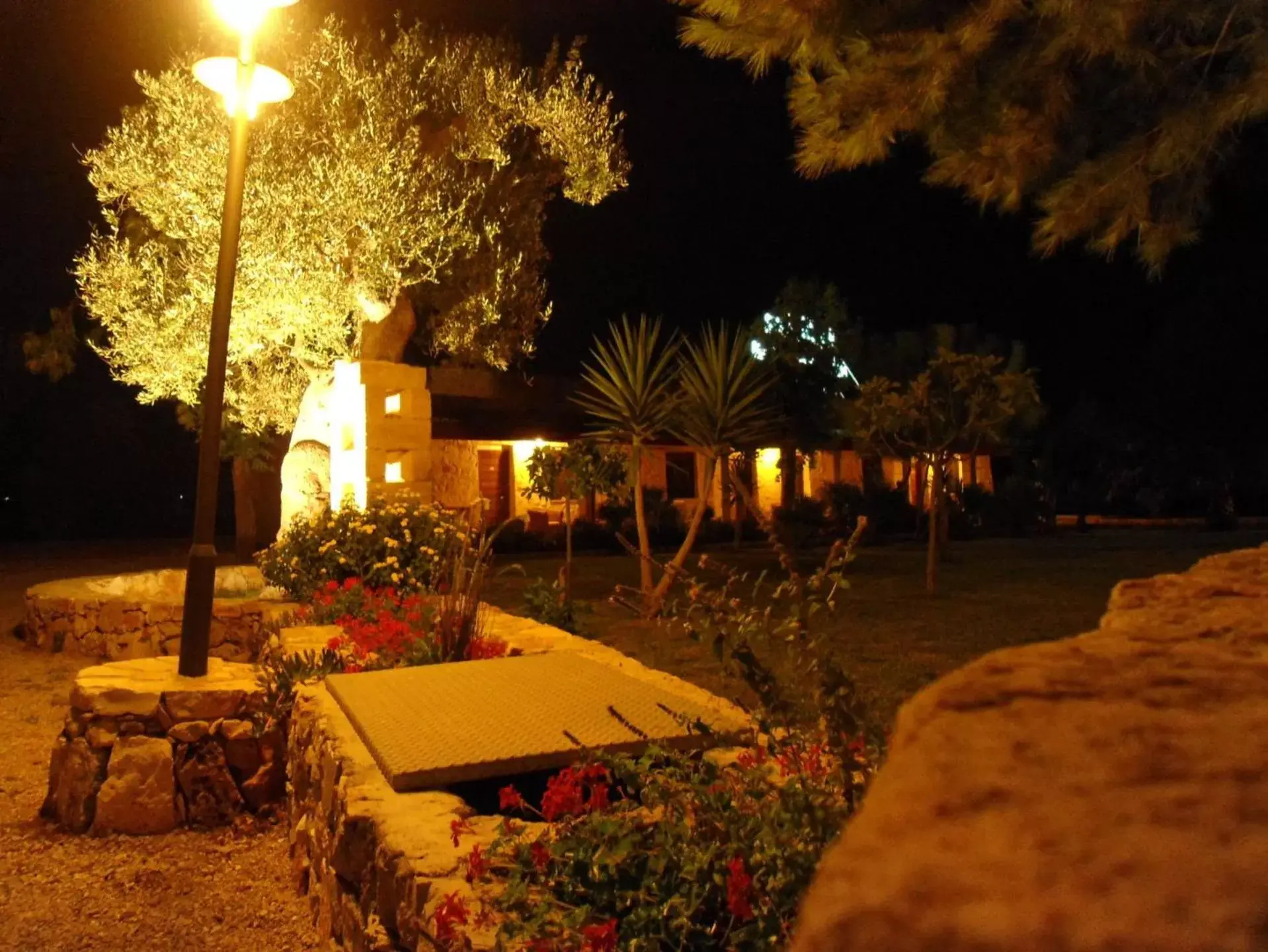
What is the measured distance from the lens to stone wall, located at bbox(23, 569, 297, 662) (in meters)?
8.87

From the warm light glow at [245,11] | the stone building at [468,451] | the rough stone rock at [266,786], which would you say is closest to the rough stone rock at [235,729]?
the rough stone rock at [266,786]

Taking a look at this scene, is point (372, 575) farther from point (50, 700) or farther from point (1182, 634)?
point (1182, 634)

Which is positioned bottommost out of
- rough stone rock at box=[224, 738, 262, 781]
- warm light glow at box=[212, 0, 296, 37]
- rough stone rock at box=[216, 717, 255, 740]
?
rough stone rock at box=[224, 738, 262, 781]

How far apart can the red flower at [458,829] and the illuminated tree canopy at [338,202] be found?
831 cm

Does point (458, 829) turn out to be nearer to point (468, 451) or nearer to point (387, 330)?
point (387, 330)

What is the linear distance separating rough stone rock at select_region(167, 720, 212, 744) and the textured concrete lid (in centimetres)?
77

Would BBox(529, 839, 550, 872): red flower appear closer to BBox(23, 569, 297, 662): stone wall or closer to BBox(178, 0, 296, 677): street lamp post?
BBox(178, 0, 296, 677): street lamp post

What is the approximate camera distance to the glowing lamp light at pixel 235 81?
6047 mm

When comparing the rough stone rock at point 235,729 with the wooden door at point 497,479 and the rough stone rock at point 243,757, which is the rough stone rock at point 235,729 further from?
the wooden door at point 497,479

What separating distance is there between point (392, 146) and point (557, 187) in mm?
2879

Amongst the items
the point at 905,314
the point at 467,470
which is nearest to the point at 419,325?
the point at 467,470

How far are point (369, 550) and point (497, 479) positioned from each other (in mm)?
13082

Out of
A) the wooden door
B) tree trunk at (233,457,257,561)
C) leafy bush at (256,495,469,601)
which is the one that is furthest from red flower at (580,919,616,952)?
the wooden door

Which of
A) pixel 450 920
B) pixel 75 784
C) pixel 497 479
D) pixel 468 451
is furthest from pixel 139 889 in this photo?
pixel 497 479
